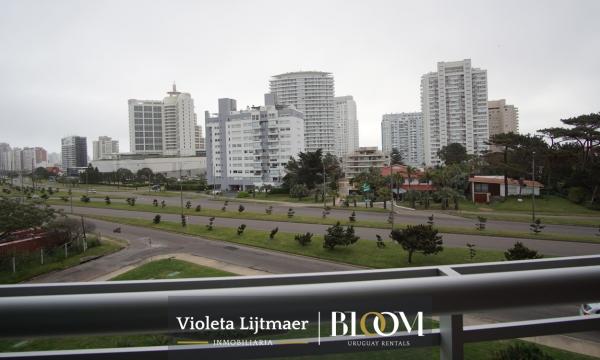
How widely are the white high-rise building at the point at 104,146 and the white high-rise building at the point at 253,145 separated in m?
28.1

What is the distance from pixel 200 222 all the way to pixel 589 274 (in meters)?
15.0

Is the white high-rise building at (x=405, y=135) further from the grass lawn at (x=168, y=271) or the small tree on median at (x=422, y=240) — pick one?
the grass lawn at (x=168, y=271)

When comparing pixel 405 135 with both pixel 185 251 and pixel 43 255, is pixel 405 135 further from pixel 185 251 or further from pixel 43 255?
pixel 43 255

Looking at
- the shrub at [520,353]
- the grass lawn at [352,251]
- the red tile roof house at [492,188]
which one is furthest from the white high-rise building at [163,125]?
the shrub at [520,353]

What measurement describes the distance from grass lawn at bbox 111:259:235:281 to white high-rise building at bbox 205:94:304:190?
25.3 metres

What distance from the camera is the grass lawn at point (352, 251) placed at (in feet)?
27.6

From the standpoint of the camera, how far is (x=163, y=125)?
5909 centimetres

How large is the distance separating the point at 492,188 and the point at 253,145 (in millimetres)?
22156

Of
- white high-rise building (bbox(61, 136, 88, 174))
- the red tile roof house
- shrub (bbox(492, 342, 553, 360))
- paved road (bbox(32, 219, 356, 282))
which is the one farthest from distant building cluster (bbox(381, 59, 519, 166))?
white high-rise building (bbox(61, 136, 88, 174))

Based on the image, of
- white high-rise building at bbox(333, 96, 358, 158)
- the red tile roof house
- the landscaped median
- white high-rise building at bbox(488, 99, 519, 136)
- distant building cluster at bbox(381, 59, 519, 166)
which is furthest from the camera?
white high-rise building at bbox(333, 96, 358, 158)

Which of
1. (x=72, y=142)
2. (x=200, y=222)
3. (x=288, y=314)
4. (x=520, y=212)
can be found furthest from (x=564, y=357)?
(x=72, y=142)

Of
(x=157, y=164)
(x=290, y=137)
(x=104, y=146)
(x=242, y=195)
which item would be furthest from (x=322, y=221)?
(x=104, y=146)

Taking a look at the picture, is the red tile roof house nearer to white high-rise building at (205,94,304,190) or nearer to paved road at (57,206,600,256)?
paved road at (57,206,600,256)

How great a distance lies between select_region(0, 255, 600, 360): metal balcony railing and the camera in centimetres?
52
